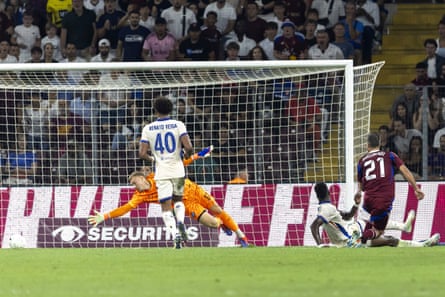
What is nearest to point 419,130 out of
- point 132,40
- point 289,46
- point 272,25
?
point 289,46

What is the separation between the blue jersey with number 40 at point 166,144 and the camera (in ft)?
59.8

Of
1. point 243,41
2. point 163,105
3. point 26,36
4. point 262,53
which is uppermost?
point 26,36

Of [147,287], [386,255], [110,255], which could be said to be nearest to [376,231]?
[386,255]

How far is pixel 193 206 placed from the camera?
805 inches

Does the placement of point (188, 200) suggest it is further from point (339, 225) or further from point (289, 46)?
point (289, 46)

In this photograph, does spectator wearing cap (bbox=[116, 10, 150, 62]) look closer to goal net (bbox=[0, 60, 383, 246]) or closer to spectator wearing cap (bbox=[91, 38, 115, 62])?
spectator wearing cap (bbox=[91, 38, 115, 62])

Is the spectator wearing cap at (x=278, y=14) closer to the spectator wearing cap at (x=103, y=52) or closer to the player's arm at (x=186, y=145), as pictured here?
the spectator wearing cap at (x=103, y=52)

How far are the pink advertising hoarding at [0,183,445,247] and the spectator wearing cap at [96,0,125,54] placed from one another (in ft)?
16.8

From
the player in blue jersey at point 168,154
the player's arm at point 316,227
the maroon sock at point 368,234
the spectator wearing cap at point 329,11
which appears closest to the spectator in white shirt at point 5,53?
the spectator wearing cap at point 329,11

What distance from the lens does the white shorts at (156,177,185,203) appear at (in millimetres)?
18391

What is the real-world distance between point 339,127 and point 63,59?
22.9 feet

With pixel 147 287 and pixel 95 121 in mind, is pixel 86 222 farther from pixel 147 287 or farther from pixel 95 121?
pixel 147 287

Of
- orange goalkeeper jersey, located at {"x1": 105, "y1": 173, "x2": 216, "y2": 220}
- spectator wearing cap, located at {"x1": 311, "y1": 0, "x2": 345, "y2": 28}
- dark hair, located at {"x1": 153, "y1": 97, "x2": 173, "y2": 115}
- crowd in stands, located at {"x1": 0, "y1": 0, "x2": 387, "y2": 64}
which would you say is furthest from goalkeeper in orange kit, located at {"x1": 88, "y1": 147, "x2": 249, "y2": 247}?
spectator wearing cap, located at {"x1": 311, "y1": 0, "x2": 345, "y2": 28}

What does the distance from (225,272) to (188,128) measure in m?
9.32
